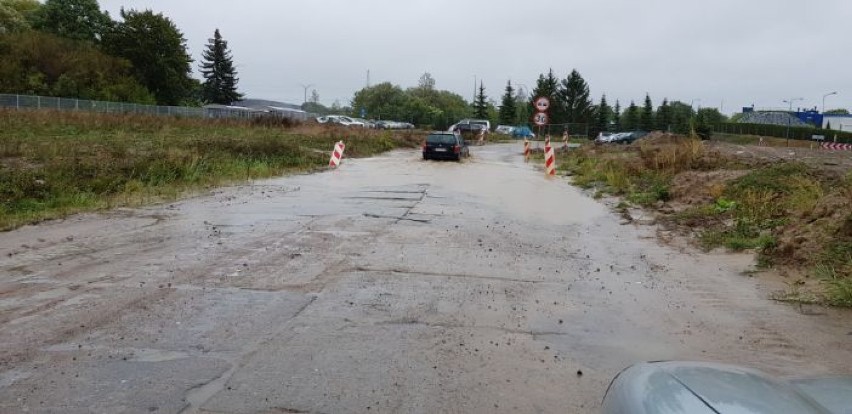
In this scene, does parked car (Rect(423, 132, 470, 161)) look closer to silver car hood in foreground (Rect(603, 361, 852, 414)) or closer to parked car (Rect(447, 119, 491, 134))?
parked car (Rect(447, 119, 491, 134))

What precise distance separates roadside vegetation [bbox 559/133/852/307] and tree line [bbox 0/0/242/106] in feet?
166

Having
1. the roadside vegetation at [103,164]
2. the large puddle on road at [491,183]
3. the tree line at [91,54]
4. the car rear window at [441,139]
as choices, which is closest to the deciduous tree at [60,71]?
the tree line at [91,54]

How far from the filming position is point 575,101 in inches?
3802

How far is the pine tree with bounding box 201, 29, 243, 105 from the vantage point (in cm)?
9900

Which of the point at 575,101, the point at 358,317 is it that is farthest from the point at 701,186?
the point at 575,101

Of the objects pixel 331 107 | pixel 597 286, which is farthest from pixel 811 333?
pixel 331 107

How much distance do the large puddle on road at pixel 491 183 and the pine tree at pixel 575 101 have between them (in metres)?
69.4

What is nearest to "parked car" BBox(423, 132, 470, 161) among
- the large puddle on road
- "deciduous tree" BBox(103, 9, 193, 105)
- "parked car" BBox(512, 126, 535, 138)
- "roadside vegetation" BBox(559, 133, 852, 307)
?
the large puddle on road

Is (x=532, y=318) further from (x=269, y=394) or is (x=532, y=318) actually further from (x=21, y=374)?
(x=21, y=374)

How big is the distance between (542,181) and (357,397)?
61.4 ft

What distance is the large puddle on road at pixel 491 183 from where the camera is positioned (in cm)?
1443

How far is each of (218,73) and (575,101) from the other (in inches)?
2076

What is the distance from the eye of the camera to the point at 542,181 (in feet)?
73.2

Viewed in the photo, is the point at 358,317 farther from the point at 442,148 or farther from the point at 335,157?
the point at 442,148
